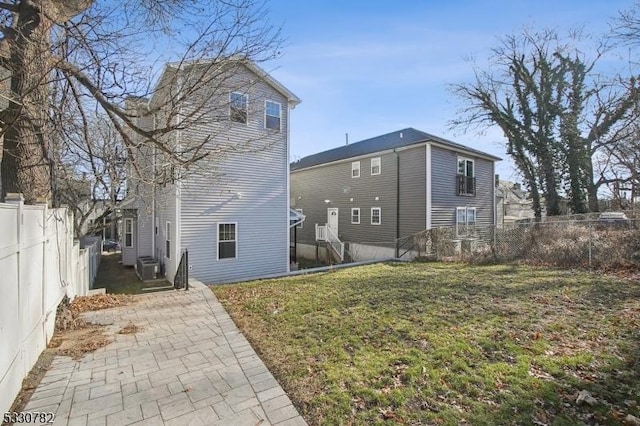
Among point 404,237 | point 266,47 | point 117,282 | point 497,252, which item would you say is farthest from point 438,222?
point 117,282

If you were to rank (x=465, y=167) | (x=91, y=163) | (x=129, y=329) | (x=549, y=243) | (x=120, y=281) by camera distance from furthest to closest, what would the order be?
(x=465, y=167), (x=120, y=281), (x=549, y=243), (x=91, y=163), (x=129, y=329)

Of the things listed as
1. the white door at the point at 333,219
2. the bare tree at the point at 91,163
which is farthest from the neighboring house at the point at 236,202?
the white door at the point at 333,219

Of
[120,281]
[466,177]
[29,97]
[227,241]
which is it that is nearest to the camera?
[29,97]

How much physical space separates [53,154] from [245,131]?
20.5 ft

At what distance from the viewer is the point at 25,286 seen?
3.24 metres

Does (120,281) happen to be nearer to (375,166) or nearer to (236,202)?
(236,202)

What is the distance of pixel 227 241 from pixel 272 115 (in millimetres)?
5029

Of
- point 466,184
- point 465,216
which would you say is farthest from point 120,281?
point 466,184

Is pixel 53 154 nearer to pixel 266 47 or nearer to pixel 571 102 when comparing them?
pixel 266 47

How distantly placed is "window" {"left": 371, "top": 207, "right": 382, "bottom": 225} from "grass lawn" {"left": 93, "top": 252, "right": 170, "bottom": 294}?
11182 mm

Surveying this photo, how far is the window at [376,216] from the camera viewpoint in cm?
1803

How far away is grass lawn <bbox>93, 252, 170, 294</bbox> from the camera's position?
1080 cm

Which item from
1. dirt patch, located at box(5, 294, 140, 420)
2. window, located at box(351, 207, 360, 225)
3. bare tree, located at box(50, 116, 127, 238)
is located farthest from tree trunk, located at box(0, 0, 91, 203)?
window, located at box(351, 207, 360, 225)

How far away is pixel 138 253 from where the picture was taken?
14969 mm
